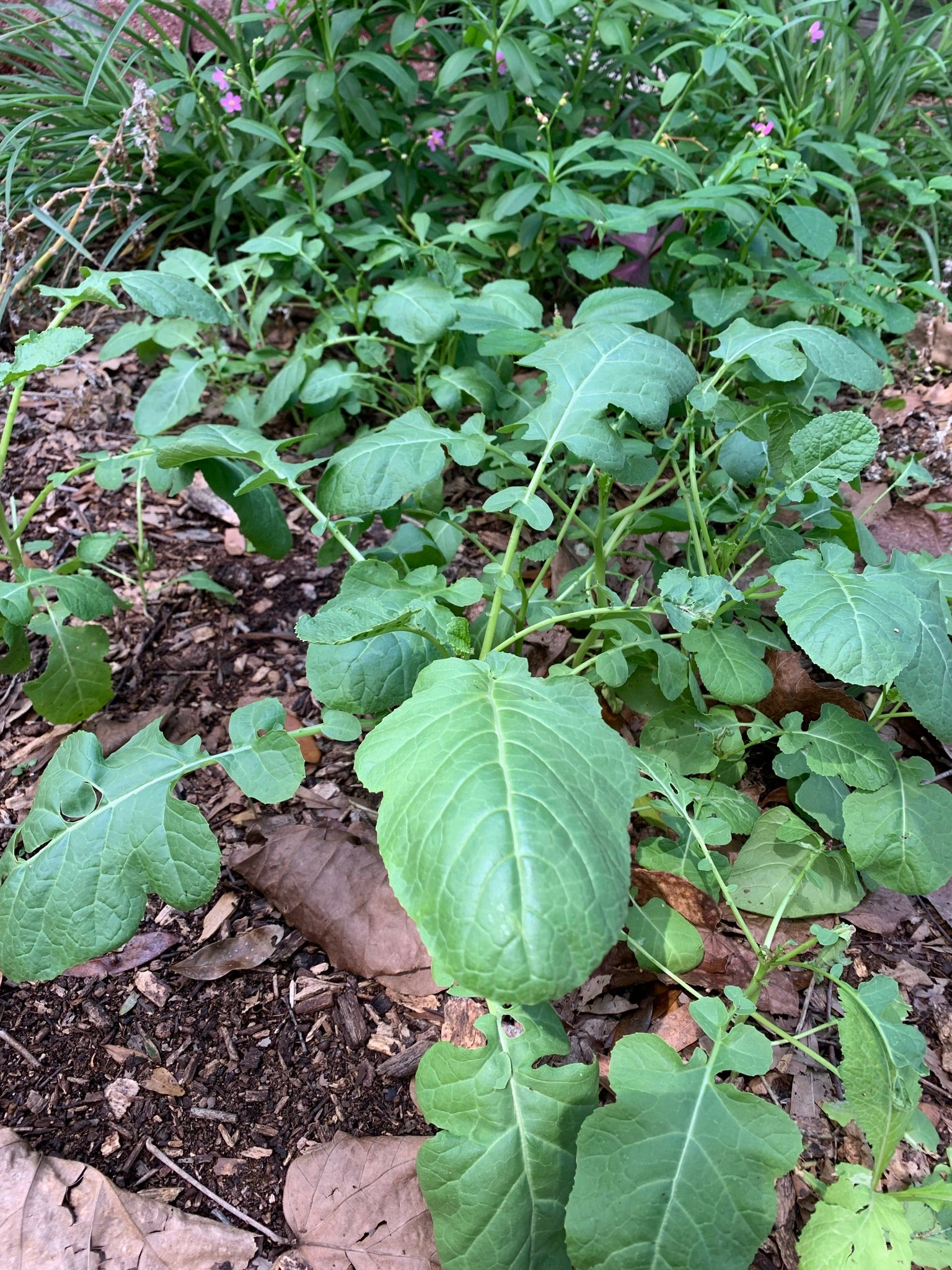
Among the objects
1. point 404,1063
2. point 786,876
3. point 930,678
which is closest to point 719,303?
point 930,678

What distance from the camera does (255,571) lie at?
105 inches

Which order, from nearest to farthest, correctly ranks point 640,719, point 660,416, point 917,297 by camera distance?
point 660,416 < point 640,719 < point 917,297

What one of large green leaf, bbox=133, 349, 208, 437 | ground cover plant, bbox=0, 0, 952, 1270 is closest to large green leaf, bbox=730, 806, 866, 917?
ground cover plant, bbox=0, 0, 952, 1270

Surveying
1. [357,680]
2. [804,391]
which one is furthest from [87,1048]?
[804,391]

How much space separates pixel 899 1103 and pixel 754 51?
2.85 m

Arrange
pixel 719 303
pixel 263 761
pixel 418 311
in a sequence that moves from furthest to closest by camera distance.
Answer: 1. pixel 719 303
2. pixel 418 311
3. pixel 263 761

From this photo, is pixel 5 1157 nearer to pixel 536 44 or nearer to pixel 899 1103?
pixel 899 1103

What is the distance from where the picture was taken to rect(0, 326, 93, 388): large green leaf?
1.78 meters

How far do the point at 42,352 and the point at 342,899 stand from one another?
1.30m

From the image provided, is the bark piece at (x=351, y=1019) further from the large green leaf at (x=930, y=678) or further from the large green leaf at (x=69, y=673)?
the large green leaf at (x=930, y=678)

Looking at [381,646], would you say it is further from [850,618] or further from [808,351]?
[808,351]

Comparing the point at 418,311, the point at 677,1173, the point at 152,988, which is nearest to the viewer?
the point at 677,1173

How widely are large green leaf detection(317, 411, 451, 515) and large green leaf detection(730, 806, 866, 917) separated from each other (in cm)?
102

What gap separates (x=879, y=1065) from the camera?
4.44 ft
